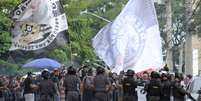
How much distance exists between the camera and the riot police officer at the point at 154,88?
2052cm

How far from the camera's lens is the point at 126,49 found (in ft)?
80.4

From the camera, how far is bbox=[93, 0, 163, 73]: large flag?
958 inches

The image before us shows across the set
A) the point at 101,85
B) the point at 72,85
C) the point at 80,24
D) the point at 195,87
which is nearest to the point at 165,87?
the point at 195,87

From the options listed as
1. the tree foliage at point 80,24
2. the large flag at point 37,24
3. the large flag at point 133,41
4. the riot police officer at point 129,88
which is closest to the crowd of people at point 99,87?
the riot police officer at point 129,88

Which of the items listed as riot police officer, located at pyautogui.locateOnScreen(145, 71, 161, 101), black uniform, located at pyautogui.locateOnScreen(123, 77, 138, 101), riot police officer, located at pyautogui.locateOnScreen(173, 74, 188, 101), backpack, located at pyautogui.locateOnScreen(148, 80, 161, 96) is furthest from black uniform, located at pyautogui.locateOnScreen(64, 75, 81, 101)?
riot police officer, located at pyautogui.locateOnScreen(173, 74, 188, 101)

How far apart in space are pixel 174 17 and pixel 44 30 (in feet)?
141

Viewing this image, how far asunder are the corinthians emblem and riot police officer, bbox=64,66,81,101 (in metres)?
2.07

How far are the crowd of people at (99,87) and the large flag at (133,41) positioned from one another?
0.52m

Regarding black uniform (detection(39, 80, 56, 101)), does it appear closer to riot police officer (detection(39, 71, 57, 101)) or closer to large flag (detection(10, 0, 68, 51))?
riot police officer (detection(39, 71, 57, 101))

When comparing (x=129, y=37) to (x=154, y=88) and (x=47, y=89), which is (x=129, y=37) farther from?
(x=154, y=88)

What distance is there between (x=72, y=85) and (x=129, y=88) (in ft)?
5.65

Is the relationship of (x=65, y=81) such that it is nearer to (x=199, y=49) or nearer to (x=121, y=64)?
(x=121, y=64)

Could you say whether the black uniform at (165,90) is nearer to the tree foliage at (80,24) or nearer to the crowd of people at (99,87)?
the crowd of people at (99,87)

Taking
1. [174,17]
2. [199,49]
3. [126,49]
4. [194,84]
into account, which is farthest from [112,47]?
[199,49]
